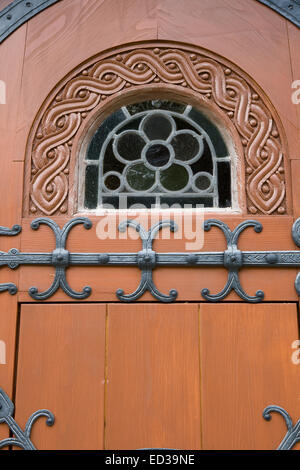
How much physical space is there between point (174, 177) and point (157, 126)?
213mm

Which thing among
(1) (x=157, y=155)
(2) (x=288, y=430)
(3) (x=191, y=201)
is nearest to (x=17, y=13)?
(1) (x=157, y=155)

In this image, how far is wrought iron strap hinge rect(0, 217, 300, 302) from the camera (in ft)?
4.66

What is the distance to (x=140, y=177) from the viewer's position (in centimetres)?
156

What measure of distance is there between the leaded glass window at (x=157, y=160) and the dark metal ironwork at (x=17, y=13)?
52cm

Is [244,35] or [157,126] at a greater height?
[244,35]

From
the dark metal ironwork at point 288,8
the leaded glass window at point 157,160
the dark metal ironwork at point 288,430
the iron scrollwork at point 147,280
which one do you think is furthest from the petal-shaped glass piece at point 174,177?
the dark metal ironwork at point 288,430

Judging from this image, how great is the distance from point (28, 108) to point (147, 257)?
0.73 metres

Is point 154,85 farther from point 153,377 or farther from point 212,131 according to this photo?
point 153,377

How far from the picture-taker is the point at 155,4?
1625mm

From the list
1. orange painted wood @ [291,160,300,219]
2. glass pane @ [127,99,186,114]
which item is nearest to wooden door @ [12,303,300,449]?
orange painted wood @ [291,160,300,219]

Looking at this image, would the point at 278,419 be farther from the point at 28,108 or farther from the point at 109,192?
the point at 28,108

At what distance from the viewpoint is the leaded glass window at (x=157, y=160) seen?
5.03ft
